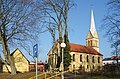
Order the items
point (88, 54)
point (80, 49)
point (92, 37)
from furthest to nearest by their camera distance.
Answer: point (92, 37) < point (88, 54) < point (80, 49)

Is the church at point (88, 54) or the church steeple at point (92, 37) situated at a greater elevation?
the church steeple at point (92, 37)

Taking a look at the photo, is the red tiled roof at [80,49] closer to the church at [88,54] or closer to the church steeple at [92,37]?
the church at [88,54]

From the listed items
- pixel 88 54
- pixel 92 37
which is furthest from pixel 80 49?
pixel 92 37

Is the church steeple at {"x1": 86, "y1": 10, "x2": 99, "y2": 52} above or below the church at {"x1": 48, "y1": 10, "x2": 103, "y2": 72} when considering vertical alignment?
above

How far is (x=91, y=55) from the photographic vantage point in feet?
306

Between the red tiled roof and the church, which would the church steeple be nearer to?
the church

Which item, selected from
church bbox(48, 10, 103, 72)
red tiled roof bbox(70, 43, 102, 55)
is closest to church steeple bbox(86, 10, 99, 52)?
church bbox(48, 10, 103, 72)

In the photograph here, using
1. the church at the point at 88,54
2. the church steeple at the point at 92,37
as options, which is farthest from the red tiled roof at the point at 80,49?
the church steeple at the point at 92,37

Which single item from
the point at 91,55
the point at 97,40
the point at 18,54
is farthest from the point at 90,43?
the point at 18,54

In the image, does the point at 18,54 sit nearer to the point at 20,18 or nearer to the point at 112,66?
the point at 20,18

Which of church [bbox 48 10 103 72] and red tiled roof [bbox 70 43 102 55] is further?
red tiled roof [bbox 70 43 102 55]

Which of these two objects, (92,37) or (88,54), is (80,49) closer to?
(88,54)

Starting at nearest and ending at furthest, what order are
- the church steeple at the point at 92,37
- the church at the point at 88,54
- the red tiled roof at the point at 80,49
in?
the church at the point at 88,54, the red tiled roof at the point at 80,49, the church steeple at the point at 92,37

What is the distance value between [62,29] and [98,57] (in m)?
64.4
